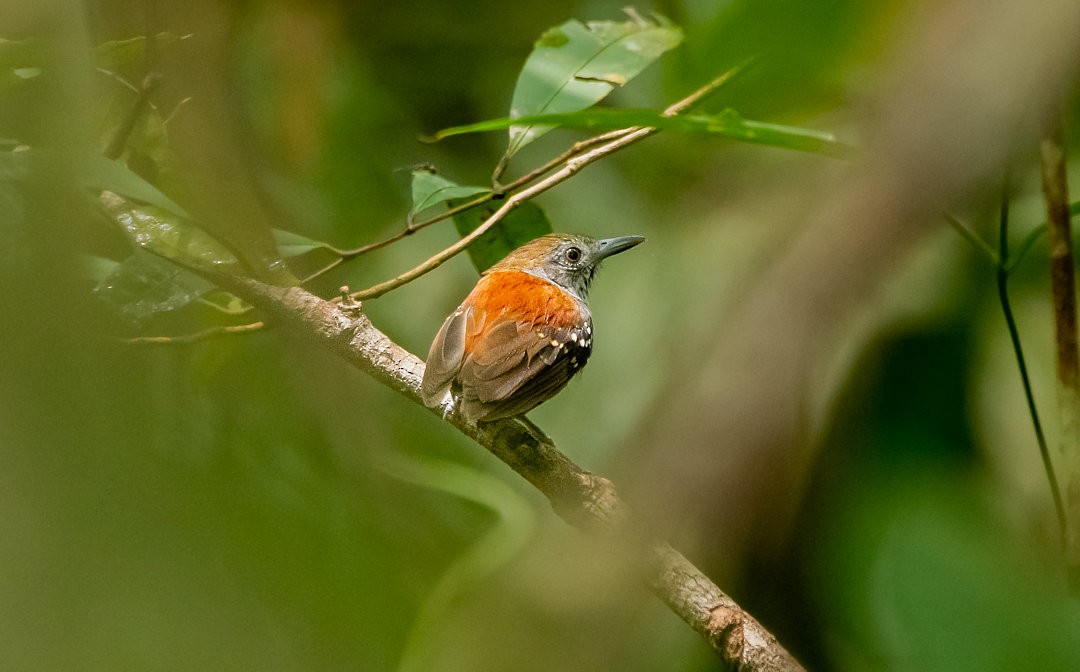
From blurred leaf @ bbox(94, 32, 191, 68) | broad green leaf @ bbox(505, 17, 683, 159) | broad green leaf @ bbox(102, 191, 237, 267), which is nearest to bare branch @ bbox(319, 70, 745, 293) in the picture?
broad green leaf @ bbox(505, 17, 683, 159)

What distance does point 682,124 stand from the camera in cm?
200

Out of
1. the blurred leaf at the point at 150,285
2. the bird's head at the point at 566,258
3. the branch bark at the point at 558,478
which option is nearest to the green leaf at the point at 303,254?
the branch bark at the point at 558,478

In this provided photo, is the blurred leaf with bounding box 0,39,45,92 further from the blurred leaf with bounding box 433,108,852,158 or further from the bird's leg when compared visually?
the bird's leg

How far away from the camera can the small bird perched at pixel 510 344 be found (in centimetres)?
236

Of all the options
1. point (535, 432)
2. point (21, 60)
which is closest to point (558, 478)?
point (535, 432)

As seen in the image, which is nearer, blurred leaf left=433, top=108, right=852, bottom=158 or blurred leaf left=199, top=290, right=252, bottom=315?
blurred leaf left=433, top=108, right=852, bottom=158

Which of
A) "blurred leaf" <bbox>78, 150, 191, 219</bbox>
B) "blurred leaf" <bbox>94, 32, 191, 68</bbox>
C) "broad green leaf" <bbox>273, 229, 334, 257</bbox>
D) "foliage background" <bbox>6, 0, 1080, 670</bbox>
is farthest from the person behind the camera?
"broad green leaf" <bbox>273, 229, 334, 257</bbox>

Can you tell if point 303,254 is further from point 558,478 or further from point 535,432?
point 558,478

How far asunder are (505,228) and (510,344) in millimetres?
347

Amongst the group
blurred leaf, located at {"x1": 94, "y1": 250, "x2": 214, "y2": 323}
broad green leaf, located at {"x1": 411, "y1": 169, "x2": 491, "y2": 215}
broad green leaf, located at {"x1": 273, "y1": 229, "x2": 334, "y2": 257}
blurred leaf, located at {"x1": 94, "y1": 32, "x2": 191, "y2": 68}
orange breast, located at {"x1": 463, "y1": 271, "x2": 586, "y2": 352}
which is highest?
blurred leaf, located at {"x1": 94, "y1": 32, "x2": 191, "y2": 68}

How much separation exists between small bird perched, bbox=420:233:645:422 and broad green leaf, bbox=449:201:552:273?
149 millimetres

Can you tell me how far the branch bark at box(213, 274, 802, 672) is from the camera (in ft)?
6.56

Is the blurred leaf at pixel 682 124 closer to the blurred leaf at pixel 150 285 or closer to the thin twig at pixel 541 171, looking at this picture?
the thin twig at pixel 541 171

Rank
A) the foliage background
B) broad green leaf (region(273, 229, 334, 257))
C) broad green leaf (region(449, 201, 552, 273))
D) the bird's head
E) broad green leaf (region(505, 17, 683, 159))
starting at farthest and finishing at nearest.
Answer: the bird's head → broad green leaf (region(449, 201, 552, 273)) → broad green leaf (region(505, 17, 683, 159)) → broad green leaf (region(273, 229, 334, 257)) → the foliage background
